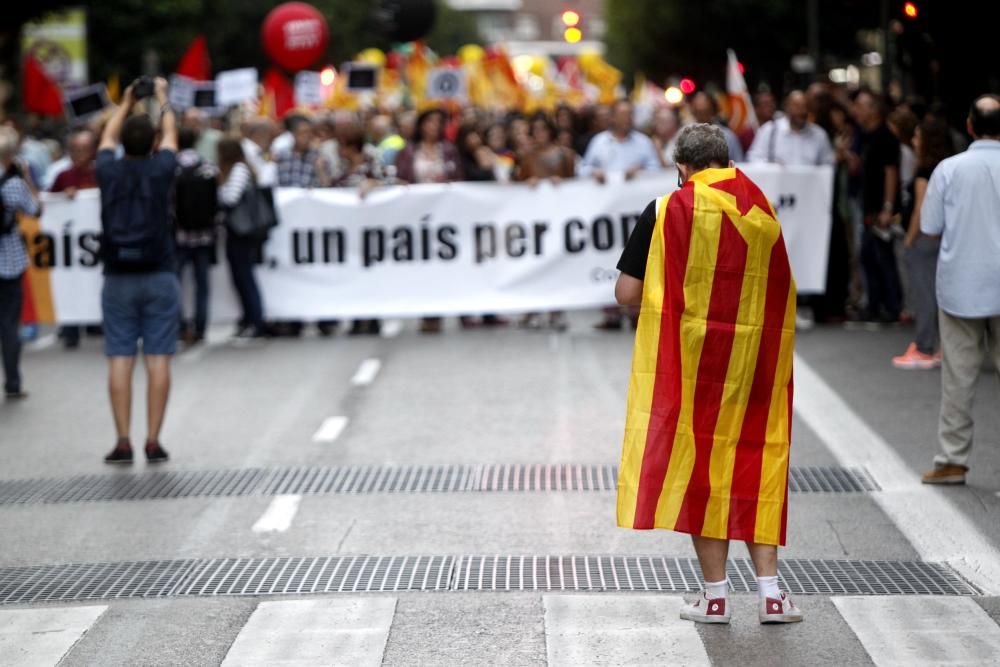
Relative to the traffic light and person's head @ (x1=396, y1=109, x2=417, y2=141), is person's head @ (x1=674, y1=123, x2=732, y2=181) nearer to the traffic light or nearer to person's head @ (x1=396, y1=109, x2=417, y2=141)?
person's head @ (x1=396, y1=109, x2=417, y2=141)

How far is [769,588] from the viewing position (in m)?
6.19

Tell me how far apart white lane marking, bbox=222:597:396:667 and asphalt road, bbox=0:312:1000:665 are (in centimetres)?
1

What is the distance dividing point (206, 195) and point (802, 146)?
504cm

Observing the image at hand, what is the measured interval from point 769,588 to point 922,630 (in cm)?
51

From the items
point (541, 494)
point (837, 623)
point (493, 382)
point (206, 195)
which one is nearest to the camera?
point (837, 623)

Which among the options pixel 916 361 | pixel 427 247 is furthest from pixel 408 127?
pixel 916 361

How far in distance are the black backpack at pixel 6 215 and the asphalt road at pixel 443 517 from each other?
1.19m

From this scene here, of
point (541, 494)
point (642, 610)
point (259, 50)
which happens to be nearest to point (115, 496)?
point (541, 494)

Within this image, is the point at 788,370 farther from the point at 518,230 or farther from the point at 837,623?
the point at 518,230

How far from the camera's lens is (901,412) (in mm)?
11008

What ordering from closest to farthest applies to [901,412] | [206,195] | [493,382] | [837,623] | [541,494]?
[837,623] < [541,494] < [901,412] < [493,382] < [206,195]

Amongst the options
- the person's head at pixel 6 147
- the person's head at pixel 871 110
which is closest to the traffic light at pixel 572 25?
the person's head at pixel 871 110

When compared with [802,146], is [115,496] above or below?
below

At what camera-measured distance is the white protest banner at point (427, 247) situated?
52.7ft
